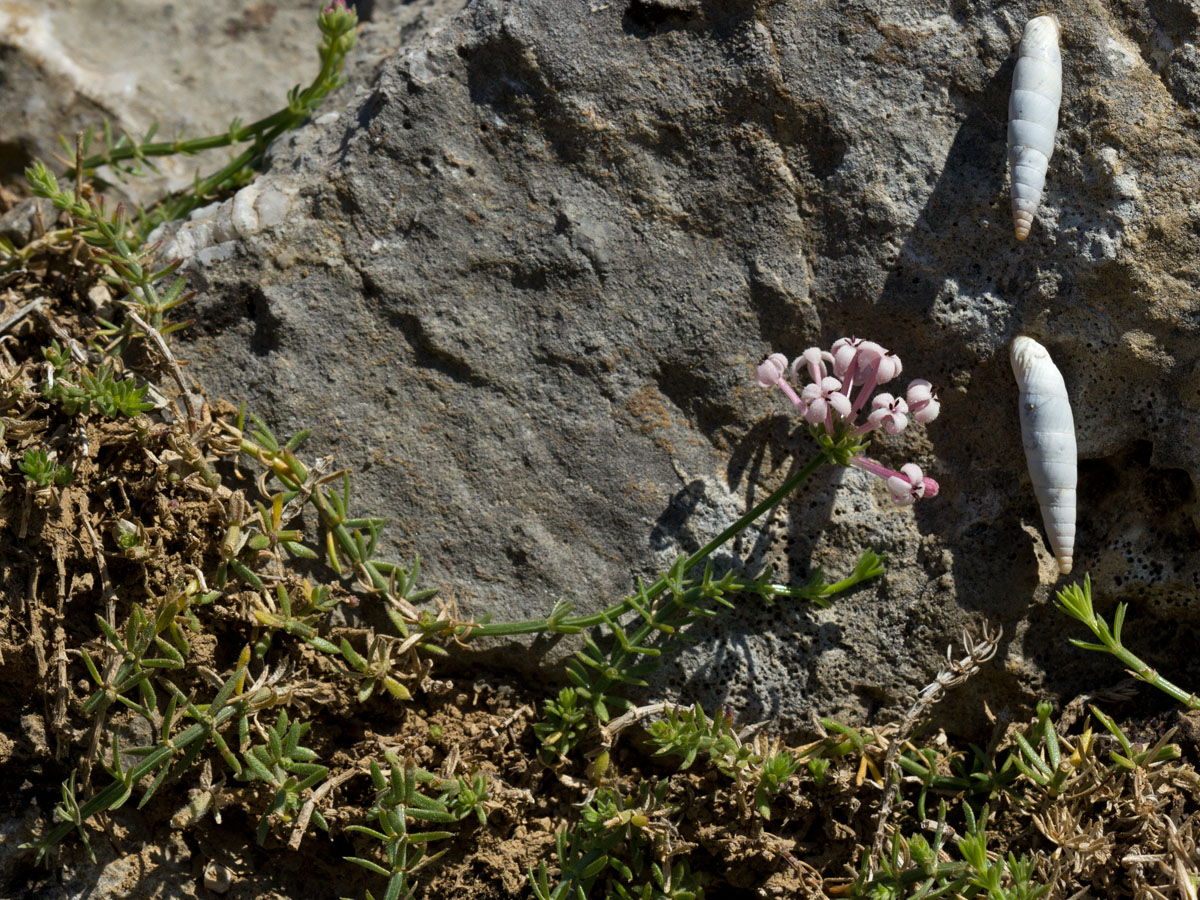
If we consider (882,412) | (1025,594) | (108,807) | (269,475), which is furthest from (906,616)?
(108,807)

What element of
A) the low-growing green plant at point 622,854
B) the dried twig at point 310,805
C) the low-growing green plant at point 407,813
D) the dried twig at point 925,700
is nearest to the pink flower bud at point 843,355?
the dried twig at point 925,700

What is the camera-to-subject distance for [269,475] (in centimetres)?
300

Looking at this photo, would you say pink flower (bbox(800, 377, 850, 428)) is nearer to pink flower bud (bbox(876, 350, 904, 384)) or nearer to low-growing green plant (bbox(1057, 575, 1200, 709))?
pink flower bud (bbox(876, 350, 904, 384))

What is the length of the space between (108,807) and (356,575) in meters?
0.84

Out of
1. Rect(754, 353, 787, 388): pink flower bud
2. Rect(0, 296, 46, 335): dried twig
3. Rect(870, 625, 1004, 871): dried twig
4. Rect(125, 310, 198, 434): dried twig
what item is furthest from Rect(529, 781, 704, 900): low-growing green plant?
Rect(0, 296, 46, 335): dried twig

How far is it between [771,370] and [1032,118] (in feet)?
3.32

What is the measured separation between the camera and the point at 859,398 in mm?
2791

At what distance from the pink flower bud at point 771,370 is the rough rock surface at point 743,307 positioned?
0.20 meters

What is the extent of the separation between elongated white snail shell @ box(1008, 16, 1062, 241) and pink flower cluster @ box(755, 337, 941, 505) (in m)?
0.55

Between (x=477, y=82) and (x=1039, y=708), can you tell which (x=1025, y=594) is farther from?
(x=477, y=82)

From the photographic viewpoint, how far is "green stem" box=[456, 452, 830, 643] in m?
2.83

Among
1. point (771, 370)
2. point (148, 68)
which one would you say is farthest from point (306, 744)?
point (148, 68)

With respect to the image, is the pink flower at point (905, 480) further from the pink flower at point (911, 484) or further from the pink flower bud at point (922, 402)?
the pink flower bud at point (922, 402)

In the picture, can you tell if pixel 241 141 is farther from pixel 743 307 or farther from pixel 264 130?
pixel 743 307
